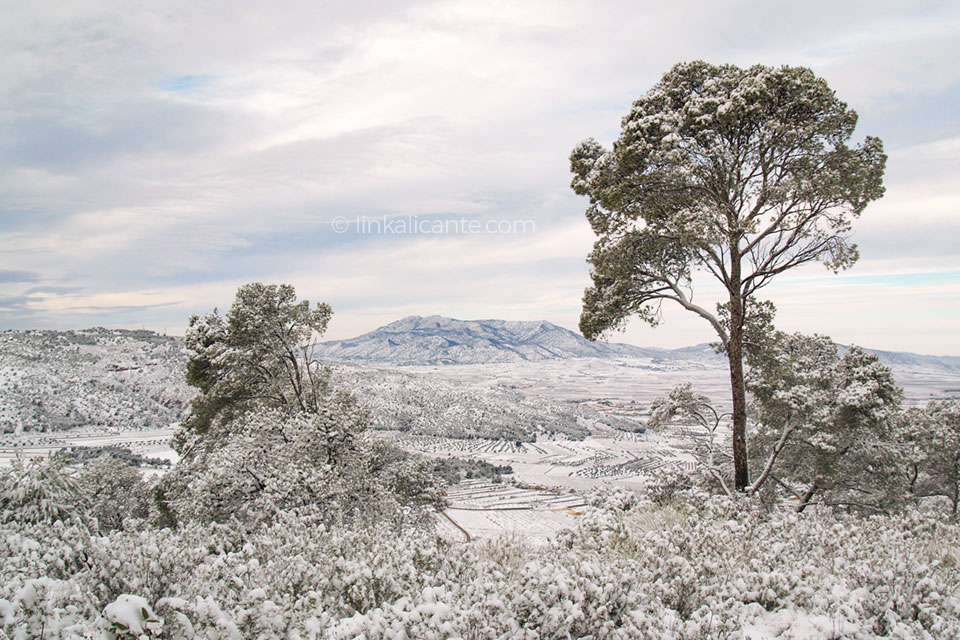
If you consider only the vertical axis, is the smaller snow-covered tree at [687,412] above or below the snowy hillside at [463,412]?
above

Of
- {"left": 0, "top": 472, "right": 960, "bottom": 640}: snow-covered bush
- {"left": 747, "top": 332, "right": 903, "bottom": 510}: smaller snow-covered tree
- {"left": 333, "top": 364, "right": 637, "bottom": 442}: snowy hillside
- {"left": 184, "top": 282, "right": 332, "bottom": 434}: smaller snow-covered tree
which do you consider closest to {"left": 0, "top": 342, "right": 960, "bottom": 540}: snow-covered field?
{"left": 333, "top": 364, "right": 637, "bottom": 442}: snowy hillside

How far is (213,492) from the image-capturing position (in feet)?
35.8

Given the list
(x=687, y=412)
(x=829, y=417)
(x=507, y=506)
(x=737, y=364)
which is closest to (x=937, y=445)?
(x=829, y=417)

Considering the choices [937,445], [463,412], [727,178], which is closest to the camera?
[727,178]

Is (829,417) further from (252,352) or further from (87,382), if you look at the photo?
(87,382)

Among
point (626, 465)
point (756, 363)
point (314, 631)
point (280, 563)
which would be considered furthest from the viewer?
point (626, 465)

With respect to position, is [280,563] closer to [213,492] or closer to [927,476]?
[213,492]

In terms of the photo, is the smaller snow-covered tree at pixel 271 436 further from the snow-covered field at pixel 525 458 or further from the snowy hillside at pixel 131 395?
the snowy hillside at pixel 131 395

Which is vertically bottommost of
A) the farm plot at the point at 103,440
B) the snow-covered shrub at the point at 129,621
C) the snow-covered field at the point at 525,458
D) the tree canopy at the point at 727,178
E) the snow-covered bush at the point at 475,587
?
the snow-covered field at the point at 525,458

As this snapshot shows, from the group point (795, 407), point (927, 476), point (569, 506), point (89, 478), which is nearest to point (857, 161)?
point (795, 407)

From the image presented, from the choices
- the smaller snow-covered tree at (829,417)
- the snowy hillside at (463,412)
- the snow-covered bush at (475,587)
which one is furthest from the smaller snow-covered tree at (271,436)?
the snowy hillside at (463,412)

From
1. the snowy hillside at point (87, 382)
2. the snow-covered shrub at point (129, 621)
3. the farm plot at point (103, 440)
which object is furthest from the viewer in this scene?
the snowy hillside at point (87, 382)

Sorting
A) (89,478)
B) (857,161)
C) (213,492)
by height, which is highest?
(857,161)

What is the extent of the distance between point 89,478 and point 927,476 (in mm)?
40513
